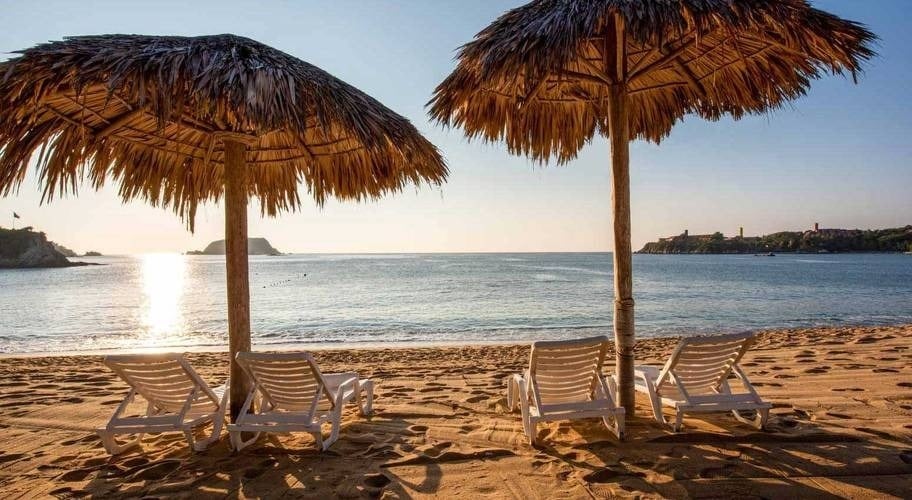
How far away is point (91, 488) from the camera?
300 centimetres

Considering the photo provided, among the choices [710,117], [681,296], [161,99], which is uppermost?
[710,117]

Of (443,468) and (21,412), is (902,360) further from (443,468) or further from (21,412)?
(21,412)

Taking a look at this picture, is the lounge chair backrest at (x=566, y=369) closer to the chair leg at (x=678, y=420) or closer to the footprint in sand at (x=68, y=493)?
the chair leg at (x=678, y=420)

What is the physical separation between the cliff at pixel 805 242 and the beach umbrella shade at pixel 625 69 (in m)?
117

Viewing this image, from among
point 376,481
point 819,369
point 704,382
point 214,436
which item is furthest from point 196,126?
point 819,369

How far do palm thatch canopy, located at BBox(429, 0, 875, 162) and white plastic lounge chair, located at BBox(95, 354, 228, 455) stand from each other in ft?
9.78

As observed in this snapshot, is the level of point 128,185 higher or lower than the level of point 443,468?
higher

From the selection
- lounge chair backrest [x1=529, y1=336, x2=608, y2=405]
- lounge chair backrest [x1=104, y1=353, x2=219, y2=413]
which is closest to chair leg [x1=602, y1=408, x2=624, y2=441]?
lounge chair backrest [x1=529, y1=336, x2=608, y2=405]

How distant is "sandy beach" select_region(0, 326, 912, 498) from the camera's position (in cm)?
285

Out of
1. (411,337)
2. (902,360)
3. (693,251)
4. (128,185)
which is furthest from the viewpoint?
(693,251)

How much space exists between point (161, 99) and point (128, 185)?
6.80ft

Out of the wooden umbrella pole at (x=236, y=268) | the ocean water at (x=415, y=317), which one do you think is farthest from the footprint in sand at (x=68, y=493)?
the ocean water at (x=415, y=317)

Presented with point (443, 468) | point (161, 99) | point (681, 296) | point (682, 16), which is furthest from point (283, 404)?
point (681, 296)

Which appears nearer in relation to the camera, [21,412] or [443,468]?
[443,468]
